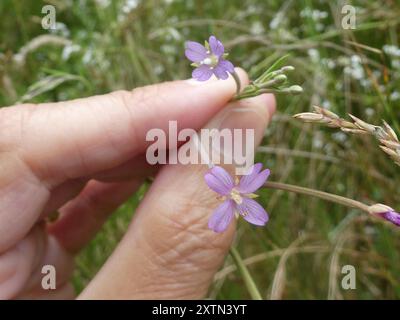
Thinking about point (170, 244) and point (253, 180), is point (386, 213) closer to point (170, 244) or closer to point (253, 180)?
point (253, 180)

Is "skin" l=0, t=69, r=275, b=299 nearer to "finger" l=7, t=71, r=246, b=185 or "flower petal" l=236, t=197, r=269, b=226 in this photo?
"finger" l=7, t=71, r=246, b=185

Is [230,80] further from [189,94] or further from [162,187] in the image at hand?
[162,187]

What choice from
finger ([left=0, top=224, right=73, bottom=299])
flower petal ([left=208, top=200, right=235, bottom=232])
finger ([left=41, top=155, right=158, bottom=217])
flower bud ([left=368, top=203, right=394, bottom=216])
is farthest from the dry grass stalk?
finger ([left=0, top=224, right=73, bottom=299])

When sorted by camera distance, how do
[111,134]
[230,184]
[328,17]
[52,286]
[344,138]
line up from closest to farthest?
[230,184] < [111,134] < [52,286] < [344,138] < [328,17]

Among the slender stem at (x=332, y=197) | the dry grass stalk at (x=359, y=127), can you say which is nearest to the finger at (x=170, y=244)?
the slender stem at (x=332, y=197)

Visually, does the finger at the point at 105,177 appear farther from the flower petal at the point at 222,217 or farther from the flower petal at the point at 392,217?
the flower petal at the point at 392,217

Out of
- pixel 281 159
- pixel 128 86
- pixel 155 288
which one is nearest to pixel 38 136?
pixel 155 288
